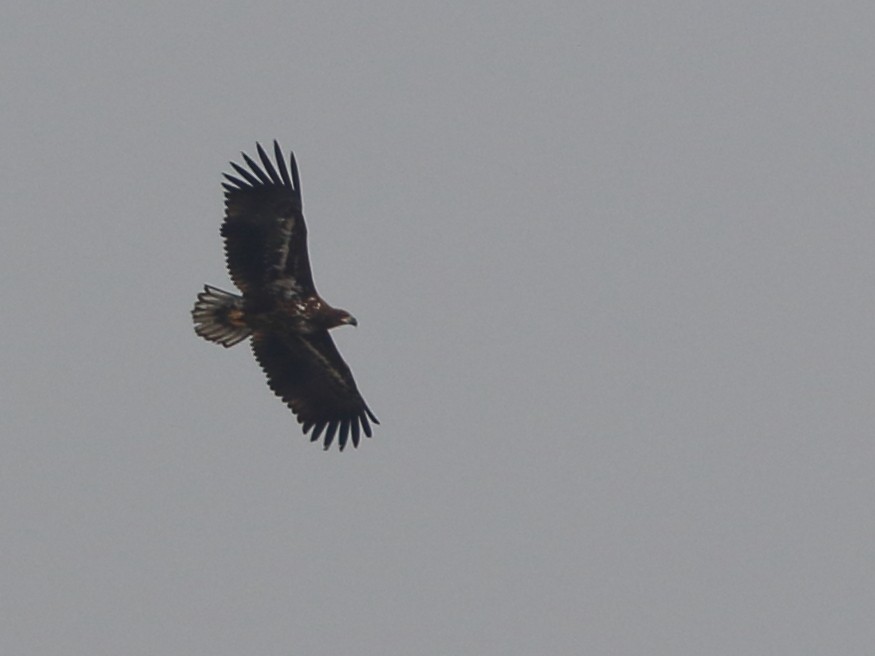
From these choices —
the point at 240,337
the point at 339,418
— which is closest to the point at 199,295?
the point at 240,337

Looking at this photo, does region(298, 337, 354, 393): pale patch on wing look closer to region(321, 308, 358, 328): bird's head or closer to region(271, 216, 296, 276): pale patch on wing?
region(321, 308, 358, 328): bird's head

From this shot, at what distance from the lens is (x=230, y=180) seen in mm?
23500

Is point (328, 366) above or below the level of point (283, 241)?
below

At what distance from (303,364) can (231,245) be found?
7.38 feet

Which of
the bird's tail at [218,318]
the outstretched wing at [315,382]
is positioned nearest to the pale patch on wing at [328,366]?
the outstretched wing at [315,382]

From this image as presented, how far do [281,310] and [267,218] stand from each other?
1.19m

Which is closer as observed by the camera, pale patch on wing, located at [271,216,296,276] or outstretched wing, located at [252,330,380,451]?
pale patch on wing, located at [271,216,296,276]

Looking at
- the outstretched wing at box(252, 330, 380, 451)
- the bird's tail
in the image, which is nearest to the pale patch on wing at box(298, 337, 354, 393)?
the outstretched wing at box(252, 330, 380, 451)

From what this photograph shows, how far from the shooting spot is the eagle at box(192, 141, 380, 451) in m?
23.4

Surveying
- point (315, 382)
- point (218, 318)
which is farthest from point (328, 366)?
point (218, 318)

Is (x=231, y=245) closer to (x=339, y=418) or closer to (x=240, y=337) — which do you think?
(x=240, y=337)

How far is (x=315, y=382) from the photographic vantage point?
2528cm

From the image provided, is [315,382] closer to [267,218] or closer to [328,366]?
[328,366]

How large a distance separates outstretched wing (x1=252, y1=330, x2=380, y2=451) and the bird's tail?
34 centimetres
